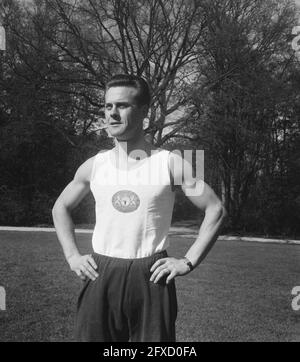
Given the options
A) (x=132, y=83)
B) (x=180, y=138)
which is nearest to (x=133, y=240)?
(x=132, y=83)

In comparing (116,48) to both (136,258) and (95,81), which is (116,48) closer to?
(95,81)

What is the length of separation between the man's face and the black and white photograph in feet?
4.55

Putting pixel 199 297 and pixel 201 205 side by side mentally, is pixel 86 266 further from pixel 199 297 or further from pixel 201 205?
pixel 199 297

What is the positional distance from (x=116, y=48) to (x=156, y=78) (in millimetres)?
2250

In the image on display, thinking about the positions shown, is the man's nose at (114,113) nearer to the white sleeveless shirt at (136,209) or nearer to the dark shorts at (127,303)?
the white sleeveless shirt at (136,209)

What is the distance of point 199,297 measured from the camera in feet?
22.6

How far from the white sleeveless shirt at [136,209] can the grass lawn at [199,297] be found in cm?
271

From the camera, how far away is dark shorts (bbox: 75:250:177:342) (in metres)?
2.38

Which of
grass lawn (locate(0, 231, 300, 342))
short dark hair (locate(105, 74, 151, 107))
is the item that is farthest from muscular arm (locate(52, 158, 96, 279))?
grass lawn (locate(0, 231, 300, 342))

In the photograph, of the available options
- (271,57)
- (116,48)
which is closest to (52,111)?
(116,48)

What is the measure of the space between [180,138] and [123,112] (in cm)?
1736

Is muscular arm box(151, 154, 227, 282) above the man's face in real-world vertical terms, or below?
below

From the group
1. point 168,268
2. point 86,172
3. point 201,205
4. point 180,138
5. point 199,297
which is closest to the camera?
point 168,268

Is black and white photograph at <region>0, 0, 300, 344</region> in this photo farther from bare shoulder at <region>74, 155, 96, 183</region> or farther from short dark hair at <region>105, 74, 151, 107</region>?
short dark hair at <region>105, 74, 151, 107</region>
